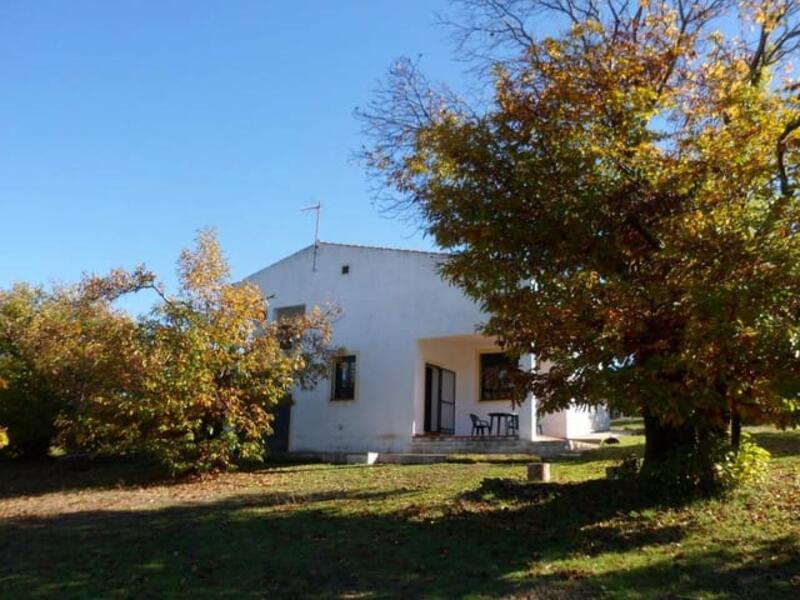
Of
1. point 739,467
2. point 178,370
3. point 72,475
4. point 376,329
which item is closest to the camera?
point 739,467

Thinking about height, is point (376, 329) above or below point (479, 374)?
above

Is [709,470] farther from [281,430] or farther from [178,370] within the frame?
[281,430]

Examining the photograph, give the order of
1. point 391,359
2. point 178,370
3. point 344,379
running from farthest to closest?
point 344,379 < point 391,359 < point 178,370

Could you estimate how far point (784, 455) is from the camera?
508 inches

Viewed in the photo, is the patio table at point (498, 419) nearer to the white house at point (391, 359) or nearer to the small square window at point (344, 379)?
the white house at point (391, 359)

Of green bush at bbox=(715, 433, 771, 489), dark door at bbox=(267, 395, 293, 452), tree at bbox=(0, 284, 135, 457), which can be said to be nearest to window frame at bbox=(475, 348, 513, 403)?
dark door at bbox=(267, 395, 293, 452)

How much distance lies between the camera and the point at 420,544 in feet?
27.2

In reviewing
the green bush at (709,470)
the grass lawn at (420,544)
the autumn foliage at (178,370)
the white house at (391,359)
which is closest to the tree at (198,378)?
the autumn foliage at (178,370)

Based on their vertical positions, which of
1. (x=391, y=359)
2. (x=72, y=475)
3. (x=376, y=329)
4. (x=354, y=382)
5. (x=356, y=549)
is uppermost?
(x=376, y=329)

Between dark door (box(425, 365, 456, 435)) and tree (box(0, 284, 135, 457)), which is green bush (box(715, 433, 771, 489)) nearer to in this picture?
tree (box(0, 284, 135, 457))

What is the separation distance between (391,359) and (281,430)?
161 inches

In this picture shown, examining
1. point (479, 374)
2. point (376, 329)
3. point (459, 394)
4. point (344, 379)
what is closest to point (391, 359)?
point (376, 329)

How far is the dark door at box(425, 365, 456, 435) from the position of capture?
20669 millimetres

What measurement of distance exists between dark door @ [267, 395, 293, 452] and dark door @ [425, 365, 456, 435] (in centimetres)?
390
